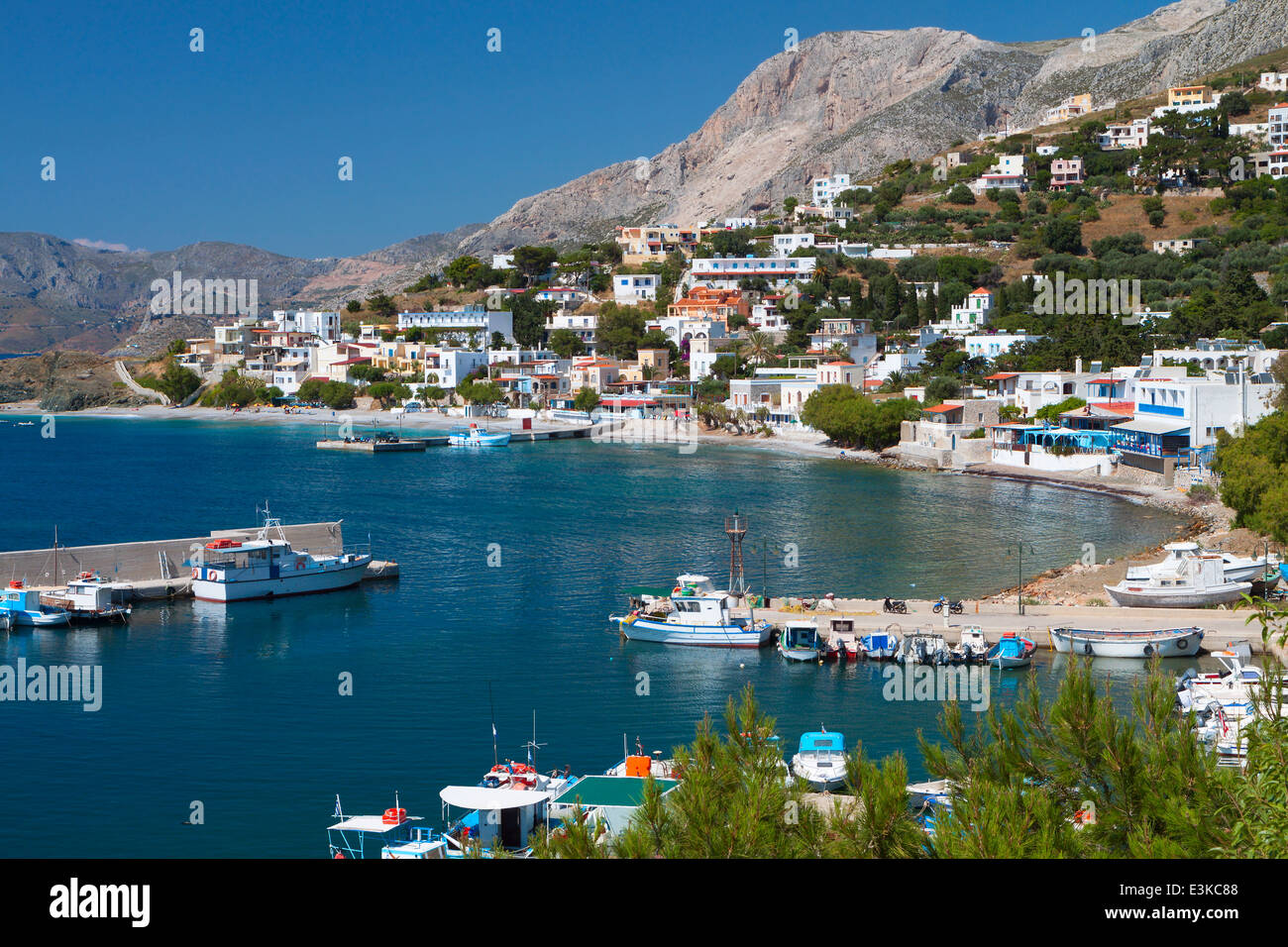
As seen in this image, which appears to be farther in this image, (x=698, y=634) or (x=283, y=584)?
(x=283, y=584)

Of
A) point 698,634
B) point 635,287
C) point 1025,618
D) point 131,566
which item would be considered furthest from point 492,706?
point 635,287

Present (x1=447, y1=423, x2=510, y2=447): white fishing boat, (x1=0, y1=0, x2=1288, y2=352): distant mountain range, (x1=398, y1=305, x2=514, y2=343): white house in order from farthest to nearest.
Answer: (x1=0, y1=0, x2=1288, y2=352): distant mountain range → (x1=398, y1=305, x2=514, y2=343): white house → (x1=447, y1=423, x2=510, y2=447): white fishing boat

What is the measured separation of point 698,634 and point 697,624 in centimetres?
18

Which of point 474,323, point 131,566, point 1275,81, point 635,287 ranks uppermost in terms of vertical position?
point 1275,81

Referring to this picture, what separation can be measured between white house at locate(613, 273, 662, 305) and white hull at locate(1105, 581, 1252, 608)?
63.8 m

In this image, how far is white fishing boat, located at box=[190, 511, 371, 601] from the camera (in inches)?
982

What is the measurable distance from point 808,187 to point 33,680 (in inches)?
4787

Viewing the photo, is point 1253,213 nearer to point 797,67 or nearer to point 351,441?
point 351,441

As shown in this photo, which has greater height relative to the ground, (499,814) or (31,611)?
(31,611)

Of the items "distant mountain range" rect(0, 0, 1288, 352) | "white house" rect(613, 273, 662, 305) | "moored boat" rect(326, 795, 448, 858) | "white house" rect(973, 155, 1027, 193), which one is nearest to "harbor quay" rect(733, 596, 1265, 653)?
"moored boat" rect(326, 795, 448, 858)

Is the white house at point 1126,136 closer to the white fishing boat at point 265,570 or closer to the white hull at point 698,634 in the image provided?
the white fishing boat at point 265,570

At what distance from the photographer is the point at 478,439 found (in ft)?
198

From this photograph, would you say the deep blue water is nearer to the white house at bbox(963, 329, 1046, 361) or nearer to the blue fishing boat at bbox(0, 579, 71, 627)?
the blue fishing boat at bbox(0, 579, 71, 627)

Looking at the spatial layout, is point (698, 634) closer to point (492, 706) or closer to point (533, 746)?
point (492, 706)
